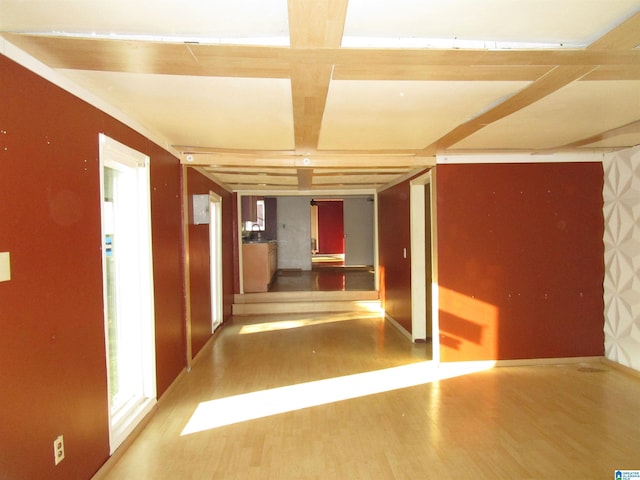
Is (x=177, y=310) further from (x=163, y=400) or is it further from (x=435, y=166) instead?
(x=435, y=166)

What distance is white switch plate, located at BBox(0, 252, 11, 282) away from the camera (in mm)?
1706

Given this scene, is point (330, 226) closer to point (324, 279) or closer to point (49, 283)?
point (324, 279)

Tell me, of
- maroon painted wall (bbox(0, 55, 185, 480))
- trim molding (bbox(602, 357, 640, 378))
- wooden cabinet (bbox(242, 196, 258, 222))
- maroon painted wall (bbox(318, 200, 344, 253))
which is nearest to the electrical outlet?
maroon painted wall (bbox(0, 55, 185, 480))

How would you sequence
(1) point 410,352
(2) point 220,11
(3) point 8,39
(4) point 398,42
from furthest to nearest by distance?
(1) point 410,352 → (4) point 398,42 → (3) point 8,39 → (2) point 220,11

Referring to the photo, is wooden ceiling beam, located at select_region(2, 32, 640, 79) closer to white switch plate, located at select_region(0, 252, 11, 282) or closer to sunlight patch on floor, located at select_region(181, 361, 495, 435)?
white switch plate, located at select_region(0, 252, 11, 282)

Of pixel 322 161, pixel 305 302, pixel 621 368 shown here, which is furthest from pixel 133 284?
pixel 621 368

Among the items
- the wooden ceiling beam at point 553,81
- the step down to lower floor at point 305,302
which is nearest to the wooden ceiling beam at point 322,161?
the wooden ceiling beam at point 553,81

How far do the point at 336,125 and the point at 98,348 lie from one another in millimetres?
2303

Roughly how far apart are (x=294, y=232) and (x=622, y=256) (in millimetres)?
8472

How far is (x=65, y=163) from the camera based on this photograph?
223 cm

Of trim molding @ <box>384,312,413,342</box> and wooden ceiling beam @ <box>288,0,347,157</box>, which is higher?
wooden ceiling beam @ <box>288,0,347,157</box>

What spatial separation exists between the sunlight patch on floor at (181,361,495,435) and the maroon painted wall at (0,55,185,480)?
101cm

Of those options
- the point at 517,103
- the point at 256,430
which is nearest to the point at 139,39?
the point at 517,103

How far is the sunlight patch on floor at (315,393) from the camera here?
352cm
